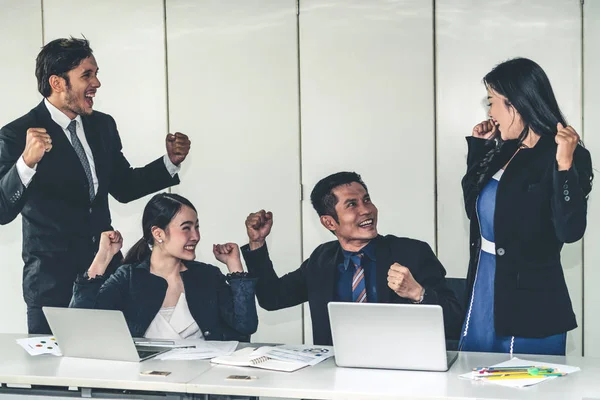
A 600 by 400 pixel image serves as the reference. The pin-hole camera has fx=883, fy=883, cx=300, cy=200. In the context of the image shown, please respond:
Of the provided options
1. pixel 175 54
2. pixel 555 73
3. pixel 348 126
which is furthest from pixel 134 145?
pixel 555 73

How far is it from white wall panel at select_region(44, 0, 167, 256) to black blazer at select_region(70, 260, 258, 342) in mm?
1877

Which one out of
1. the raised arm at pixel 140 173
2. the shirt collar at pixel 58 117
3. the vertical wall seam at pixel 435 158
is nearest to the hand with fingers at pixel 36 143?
the shirt collar at pixel 58 117

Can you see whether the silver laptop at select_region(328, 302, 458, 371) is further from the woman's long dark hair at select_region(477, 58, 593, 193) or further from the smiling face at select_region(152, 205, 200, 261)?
the smiling face at select_region(152, 205, 200, 261)

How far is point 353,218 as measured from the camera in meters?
3.59

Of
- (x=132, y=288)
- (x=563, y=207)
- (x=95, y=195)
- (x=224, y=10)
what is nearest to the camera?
(x=563, y=207)

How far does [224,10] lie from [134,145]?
98cm

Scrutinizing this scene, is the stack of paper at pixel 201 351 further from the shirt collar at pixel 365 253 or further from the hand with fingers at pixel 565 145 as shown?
the hand with fingers at pixel 565 145

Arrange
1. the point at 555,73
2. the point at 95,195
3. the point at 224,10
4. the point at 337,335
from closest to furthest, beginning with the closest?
the point at 337,335 → the point at 95,195 → the point at 555,73 → the point at 224,10

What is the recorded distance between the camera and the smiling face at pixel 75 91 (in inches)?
167

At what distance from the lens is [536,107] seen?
10.5ft

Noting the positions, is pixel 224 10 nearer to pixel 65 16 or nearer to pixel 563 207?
pixel 65 16

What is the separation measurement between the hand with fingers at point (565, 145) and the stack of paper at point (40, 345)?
1855 millimetres

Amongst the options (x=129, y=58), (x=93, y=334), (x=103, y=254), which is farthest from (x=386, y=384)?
(x=129, y=58)

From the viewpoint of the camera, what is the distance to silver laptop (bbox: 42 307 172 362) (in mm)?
2914
